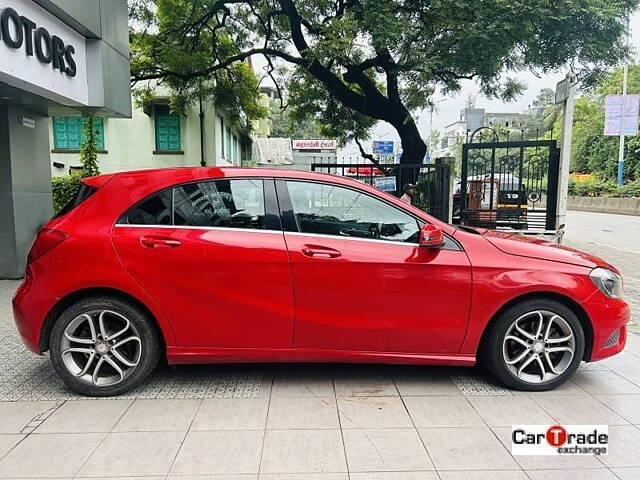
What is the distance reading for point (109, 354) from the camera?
11.6 ft

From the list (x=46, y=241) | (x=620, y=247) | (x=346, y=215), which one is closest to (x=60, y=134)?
(x=46, y=241)

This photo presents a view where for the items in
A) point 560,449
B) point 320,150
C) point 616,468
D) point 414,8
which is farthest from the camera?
point 320,150

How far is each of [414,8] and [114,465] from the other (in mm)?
9598

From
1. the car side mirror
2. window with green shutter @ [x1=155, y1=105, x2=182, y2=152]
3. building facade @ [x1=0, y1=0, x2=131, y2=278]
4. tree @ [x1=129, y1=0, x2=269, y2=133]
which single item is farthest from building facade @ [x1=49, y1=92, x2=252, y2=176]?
the car side mirror

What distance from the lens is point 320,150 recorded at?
98.2 feet

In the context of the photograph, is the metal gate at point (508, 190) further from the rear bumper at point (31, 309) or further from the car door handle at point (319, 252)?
the rear bumper at point (31, 309)

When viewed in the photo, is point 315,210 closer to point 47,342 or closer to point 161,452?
point 161,452

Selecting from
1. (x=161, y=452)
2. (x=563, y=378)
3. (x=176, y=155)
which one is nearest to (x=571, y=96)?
(x=563, y=378)

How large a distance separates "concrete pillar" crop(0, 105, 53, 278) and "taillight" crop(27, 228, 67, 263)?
477cm

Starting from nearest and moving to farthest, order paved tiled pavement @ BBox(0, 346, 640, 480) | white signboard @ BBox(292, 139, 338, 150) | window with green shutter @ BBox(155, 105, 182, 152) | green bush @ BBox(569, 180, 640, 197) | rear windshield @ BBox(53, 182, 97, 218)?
paved tiled pavement @ BBox(0, 346, 640, 480)
rear windshield @ BBox(53, 182, 97, 218)
window with green shutter @ BBox(155, 105, 182, 152)
white signboard @ BBox(292, 139, 338, 150)
green bush @ BBox(569, 180, 640, 197)

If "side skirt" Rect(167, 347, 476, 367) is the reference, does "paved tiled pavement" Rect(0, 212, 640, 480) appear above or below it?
below

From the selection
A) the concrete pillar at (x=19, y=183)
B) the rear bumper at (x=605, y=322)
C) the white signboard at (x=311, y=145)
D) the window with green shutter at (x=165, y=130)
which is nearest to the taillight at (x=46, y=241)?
the rear bumper at (x=605, y=322)

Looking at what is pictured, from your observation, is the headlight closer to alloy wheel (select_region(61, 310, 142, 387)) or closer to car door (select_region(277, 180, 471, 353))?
car door (select_region(277, 180, 471, 353))

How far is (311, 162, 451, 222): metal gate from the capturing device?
30.5 feet
